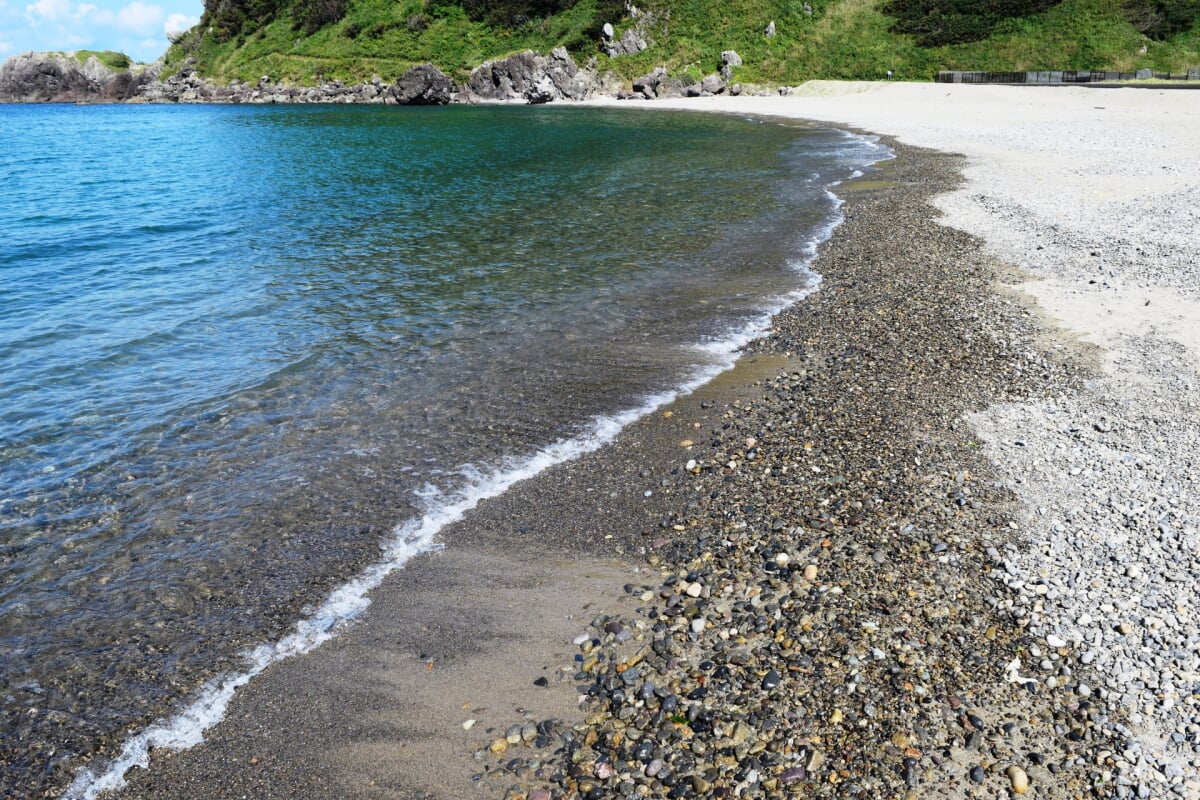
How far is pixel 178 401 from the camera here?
13.0 m

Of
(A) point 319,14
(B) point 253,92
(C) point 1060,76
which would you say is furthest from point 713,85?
(B) point 253,92

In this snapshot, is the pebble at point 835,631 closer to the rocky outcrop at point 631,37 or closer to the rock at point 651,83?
the rock at point 651,83

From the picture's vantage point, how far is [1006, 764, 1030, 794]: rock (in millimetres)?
5355

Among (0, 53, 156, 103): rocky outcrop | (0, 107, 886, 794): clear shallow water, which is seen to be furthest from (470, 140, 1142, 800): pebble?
(0, 53, 156, 103): rocky outcrop

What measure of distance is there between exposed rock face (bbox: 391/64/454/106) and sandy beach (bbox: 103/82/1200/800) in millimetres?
102548

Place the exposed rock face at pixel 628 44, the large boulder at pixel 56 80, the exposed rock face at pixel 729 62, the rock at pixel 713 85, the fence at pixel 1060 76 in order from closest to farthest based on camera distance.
Result: the fence at pixel 1060 76 < the rock at pixel 713 85 < the exposed rock face at pixel 729 62 < the exposed rock face at pixel 628 44 < the large boulder at pixel 56 80

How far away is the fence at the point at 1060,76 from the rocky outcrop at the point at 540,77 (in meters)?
48.7

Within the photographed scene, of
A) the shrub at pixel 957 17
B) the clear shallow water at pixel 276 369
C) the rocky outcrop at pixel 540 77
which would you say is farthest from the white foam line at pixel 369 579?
the rocky outcrop at pixel 540 77

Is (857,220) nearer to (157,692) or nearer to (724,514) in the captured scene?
(724,514)

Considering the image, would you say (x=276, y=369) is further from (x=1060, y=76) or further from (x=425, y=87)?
(x=425, y=87)

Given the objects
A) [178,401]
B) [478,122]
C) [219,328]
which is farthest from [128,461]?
[478,122]

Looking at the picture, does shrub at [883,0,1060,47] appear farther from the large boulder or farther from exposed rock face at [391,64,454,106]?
the large boulder

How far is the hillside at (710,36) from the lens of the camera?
7906 cm

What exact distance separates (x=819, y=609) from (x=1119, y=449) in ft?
18.3
